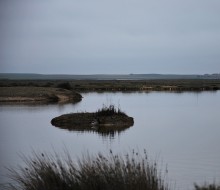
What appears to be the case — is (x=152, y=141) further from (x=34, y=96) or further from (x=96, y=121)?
(x=34, y=96)

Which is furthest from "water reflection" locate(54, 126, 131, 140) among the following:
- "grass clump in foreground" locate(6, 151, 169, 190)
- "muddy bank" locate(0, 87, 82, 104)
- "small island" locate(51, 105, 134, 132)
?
"muddy bank" locate(0, 87, 82, 104)

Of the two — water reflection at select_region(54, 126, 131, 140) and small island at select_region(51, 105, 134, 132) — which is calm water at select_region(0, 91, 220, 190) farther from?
small island at select_region(51, 105, 134, 132)

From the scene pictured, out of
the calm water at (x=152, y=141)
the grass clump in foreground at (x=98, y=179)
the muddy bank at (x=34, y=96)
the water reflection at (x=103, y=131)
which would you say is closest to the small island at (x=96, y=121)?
the water reflection at (x=103, y=131)

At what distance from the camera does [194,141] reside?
18.7m

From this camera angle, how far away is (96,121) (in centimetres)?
→ 2447

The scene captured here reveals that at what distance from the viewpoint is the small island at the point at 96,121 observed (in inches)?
946

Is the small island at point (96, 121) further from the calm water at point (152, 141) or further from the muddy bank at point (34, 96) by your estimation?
the muddy bank at point (34, 96)

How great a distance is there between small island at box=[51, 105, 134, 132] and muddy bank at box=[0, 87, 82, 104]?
55.9 ft

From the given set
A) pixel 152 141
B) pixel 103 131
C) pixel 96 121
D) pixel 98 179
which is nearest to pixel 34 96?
pixel 96 121

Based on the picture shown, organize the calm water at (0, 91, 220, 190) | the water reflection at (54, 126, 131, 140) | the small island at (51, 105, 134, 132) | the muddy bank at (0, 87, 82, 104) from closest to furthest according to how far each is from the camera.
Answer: the calm water at (0, 91, 220, 190)
the water reflection at (54, 126, 131, 140)
the small island at (51, 105, 134, 132)
the muddy bank at (0, 87, 82, 104)

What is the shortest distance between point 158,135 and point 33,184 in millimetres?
13026

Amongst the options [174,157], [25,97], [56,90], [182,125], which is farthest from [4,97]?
[174,157]

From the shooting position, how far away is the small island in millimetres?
24031

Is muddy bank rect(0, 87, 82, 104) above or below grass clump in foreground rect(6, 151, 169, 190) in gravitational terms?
below
